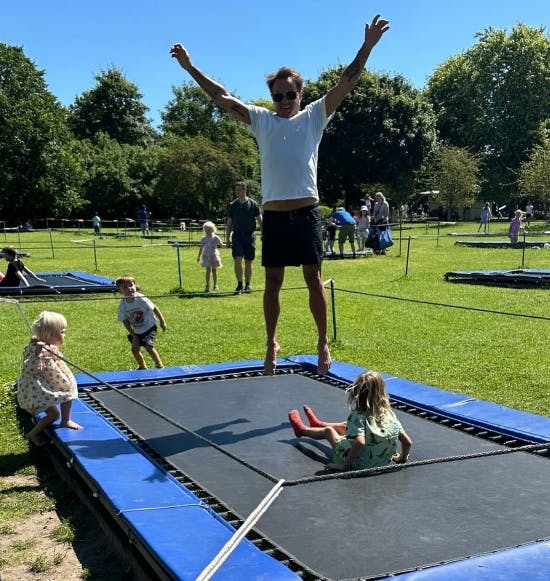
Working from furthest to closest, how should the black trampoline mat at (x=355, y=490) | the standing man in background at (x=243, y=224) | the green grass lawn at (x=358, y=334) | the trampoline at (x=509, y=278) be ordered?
the trampoline at (x=509, y=278) < the standing man in background at (x=243, y=224) < the green grass lawn at (x=358, y=334) < the black trampoline mat at (x=355, y=490)

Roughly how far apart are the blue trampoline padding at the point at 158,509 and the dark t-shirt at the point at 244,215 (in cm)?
688

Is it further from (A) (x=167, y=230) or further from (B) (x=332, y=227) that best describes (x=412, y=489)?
(A) (x=167, y=230)

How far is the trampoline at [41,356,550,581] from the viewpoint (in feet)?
8.04

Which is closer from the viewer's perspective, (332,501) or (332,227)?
(332,501)

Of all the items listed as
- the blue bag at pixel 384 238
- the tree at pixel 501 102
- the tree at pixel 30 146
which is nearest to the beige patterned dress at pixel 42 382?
the blue bag at pixel 384 238

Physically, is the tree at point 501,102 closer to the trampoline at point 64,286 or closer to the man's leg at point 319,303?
the trampoline at point 64,286

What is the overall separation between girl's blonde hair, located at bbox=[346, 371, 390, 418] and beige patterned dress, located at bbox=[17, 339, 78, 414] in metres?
1.83

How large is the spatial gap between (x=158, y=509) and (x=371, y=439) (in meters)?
1.05

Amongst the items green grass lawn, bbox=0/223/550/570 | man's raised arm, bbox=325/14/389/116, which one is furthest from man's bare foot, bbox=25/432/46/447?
man's raised arm, bbox=325/14/389/116

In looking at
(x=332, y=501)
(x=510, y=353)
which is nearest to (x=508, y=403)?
(x=510, y=353)

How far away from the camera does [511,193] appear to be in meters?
A: 43.7

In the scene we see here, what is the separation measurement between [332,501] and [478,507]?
604 millimetres

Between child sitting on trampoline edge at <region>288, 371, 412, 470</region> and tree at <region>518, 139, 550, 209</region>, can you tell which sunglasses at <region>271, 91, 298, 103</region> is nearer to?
child sitting on trampoline edge at <region>288, 371, 412, 470</region>

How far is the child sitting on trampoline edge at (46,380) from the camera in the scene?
4.23 m
